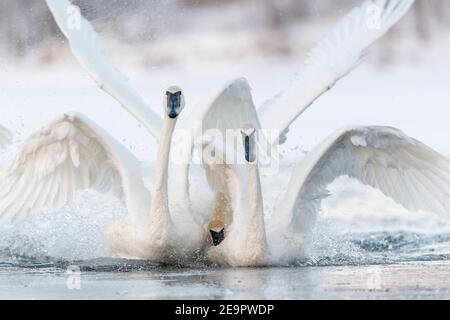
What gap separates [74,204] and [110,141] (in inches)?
121

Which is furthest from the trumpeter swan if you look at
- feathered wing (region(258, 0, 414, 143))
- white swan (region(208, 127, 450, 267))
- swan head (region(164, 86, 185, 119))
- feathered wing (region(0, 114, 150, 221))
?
swan head (region(164, 86, 185, 119))

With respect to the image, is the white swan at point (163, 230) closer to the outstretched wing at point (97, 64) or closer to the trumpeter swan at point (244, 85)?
the trumpeter swan at point (244, 85)

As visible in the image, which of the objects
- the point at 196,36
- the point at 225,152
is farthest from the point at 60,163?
the point at 196,36

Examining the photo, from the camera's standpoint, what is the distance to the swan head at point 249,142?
1416 centimetres

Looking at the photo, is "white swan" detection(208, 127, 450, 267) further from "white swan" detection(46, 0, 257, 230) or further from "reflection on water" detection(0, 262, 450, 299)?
"white swan" detection(46, 0, 257, 230)

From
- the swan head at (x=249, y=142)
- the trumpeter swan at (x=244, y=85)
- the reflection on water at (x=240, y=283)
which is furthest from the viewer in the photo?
the trumpeter swan at (x=244, y=85)

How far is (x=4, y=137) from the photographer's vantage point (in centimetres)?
1639

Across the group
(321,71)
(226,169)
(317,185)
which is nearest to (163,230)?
(226,169)

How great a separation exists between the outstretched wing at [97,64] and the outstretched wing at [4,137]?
118cm

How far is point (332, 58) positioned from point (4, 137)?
395 cm

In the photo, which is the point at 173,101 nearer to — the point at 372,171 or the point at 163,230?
the point at 163,230

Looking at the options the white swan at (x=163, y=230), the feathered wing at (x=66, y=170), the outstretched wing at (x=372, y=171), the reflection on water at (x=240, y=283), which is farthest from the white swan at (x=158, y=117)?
the reflection on water at (x=240, y=283)

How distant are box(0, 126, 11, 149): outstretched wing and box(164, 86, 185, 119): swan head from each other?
2.46 meters
